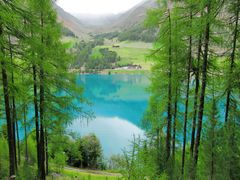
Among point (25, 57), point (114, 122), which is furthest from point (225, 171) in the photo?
point (114, 122)

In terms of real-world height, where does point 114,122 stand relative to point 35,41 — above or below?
below

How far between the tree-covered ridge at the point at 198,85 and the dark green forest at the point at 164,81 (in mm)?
39

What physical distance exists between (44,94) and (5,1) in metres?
5.31

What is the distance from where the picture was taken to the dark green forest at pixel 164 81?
7.51 m

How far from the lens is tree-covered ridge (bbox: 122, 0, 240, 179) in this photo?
753 centimetres

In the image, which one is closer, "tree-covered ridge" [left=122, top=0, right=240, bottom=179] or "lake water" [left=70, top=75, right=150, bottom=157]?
"tree-covered ridge" [left=122, top=0, right=240, bottom=179]

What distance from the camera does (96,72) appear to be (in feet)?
537

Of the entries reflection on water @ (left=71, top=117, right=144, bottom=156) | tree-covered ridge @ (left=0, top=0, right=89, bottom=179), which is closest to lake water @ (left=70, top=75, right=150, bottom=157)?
reflection on water @ (left=71, top=117, right=144, bottom=156)

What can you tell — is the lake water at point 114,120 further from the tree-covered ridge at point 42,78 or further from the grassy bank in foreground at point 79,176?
the tree-covered ridge at point 42,78

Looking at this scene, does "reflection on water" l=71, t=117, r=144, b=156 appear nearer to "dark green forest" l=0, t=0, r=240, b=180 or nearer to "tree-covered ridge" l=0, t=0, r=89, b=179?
"dark green forest" l=0, t=0, r=240, b=180

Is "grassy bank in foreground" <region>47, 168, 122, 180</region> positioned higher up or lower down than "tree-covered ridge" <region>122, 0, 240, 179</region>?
lower down

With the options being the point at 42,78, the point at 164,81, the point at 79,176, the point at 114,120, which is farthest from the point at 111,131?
the point at 42,78

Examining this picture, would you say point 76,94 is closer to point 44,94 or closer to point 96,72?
point 44,94

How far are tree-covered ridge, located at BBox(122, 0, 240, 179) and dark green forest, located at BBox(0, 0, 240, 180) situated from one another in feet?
0.13
